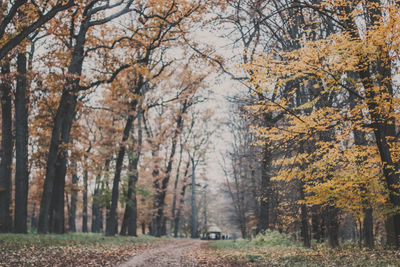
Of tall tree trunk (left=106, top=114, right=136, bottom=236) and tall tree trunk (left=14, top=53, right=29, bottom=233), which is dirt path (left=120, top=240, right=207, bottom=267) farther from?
tall tree trunk (left=106, top=114, right=136, bottom=236)

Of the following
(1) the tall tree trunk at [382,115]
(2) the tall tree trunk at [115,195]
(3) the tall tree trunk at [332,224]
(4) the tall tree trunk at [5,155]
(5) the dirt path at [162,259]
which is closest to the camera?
(1) the tall tree trunk at [382,115]

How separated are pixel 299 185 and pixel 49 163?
11.5m

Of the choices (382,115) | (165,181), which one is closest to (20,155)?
(382,115)

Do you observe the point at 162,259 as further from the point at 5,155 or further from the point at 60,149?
the point at 5,155

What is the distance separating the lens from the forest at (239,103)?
856 cm

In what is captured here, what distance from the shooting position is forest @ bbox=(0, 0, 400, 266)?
8562 mm

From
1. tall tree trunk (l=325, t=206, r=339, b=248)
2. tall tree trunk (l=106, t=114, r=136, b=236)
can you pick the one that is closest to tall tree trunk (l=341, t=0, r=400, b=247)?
tall tree trunk (l=325, t=206, r=339, b=248)

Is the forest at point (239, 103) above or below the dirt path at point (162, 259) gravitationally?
above

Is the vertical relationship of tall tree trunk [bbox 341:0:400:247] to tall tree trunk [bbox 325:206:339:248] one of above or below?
above

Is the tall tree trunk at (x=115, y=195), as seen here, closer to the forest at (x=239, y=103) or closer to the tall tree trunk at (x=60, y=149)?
the forest at (x=239, y=103)

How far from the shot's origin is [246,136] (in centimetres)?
2702

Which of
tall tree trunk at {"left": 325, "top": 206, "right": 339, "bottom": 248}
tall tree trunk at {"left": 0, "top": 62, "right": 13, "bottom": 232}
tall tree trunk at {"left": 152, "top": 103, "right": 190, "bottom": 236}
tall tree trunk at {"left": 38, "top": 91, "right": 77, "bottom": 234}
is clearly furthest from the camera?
tall tree trunk at {"left": 152, "top": 103, "right": 190, "bottom": 236}

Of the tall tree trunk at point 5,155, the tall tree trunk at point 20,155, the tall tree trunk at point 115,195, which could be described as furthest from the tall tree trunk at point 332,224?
the tall tree trunk at point 5,155

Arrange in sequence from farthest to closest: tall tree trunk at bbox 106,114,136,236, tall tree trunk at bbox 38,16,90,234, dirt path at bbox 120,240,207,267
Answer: tall tree trunk at bbox 106,114,136,236, tall tree trunk at bbox 38,16,90,234, dirt path at bbox 120,240,207,267
